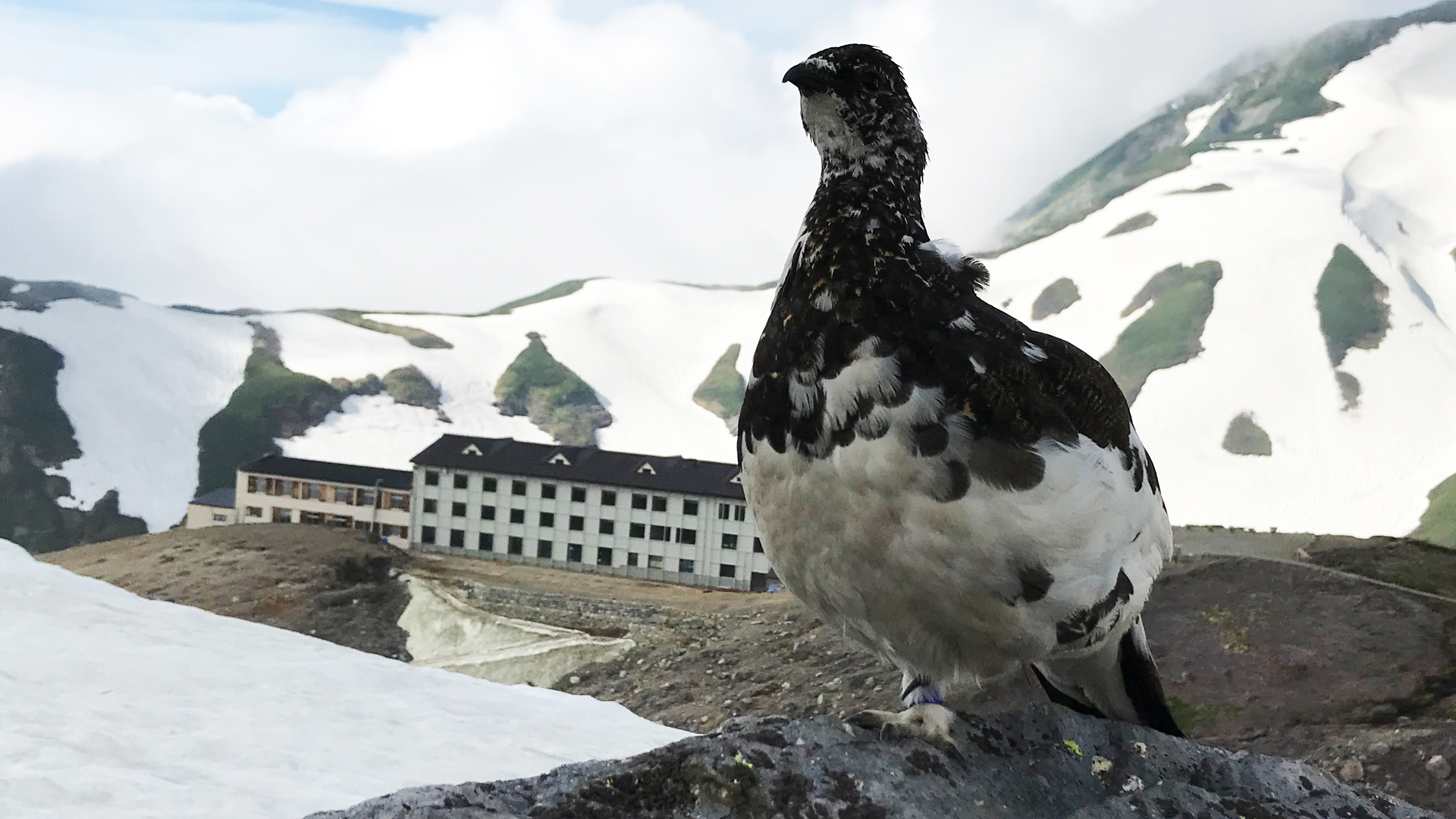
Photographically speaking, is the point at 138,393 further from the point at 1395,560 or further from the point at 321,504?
the point at 1395,560

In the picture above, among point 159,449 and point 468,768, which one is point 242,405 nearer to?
point 159,449

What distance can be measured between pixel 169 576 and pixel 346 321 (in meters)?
31.3

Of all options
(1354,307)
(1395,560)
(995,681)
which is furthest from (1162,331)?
(995,681)

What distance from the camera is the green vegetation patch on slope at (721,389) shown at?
2137 inches

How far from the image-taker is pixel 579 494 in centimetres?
2878

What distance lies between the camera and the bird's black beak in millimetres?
3553

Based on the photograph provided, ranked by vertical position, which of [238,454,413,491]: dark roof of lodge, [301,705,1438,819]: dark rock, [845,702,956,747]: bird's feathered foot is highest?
[238,454,413,491]: dark roof of lodge

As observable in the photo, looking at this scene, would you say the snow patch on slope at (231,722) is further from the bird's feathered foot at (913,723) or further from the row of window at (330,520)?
the row of window at (330,520)

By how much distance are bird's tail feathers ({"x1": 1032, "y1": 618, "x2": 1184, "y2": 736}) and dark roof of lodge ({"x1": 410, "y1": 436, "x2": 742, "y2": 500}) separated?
23.5 meters

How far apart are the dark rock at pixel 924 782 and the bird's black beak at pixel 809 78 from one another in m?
2.03

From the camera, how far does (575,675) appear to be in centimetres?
2081

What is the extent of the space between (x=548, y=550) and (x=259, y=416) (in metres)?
22.9

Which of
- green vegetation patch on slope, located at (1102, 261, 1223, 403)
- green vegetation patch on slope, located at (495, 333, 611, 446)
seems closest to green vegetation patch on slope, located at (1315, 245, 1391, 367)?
green vegetation patch on slope, located at (1102, 261, 1223, 403)

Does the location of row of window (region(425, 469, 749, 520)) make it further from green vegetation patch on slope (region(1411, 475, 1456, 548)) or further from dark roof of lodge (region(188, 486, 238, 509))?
→ green vegetation patch on slope (region(1411, 475, 1456, 548))
